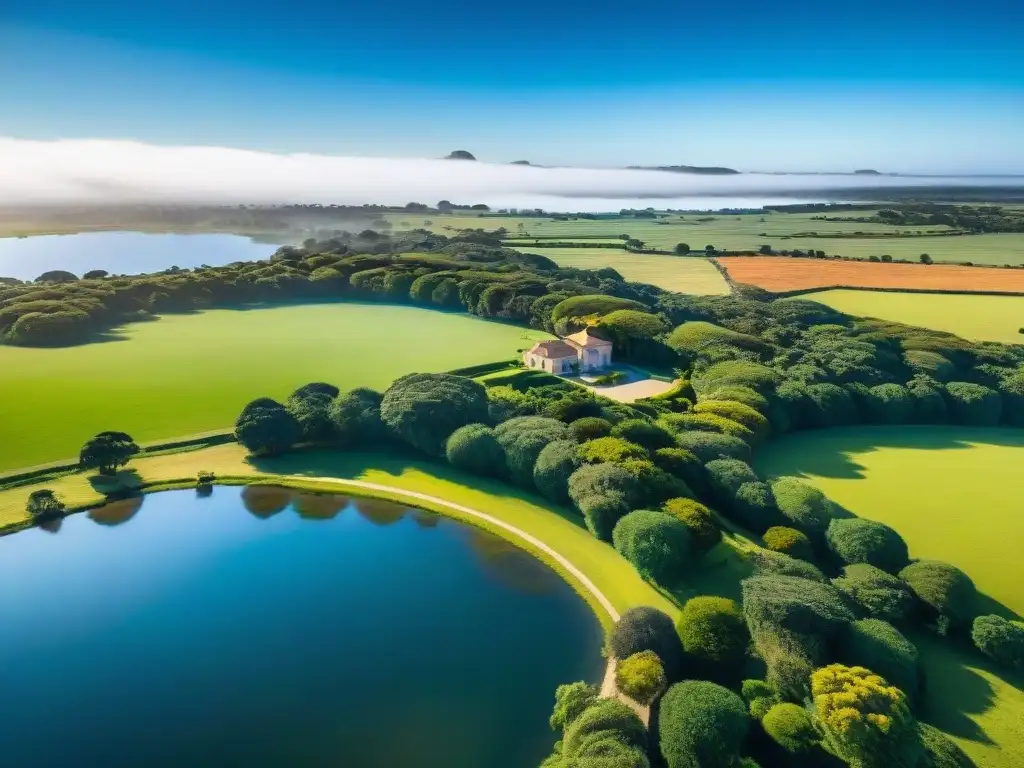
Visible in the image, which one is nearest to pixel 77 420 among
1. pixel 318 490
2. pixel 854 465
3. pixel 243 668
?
pixel 318 490

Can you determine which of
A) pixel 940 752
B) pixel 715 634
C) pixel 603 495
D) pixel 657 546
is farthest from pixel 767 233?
pixel 940 752

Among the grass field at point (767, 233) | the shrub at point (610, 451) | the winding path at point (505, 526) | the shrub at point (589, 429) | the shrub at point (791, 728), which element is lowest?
the grass field at point (767, 233)

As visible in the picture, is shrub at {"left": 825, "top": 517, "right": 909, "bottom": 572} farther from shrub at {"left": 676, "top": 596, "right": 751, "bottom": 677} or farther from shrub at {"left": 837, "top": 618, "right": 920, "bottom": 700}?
shrub at {"left": 676, "top": 596, "right": 751, "bottom": 677}

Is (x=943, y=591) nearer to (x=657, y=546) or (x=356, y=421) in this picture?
(x=657, y=546)

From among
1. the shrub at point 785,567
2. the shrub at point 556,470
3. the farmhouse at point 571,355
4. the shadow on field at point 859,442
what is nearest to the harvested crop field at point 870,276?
the farmhouse at point 571,355

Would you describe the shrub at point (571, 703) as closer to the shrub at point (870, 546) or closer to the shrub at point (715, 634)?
the shrub at point (715, 634)
